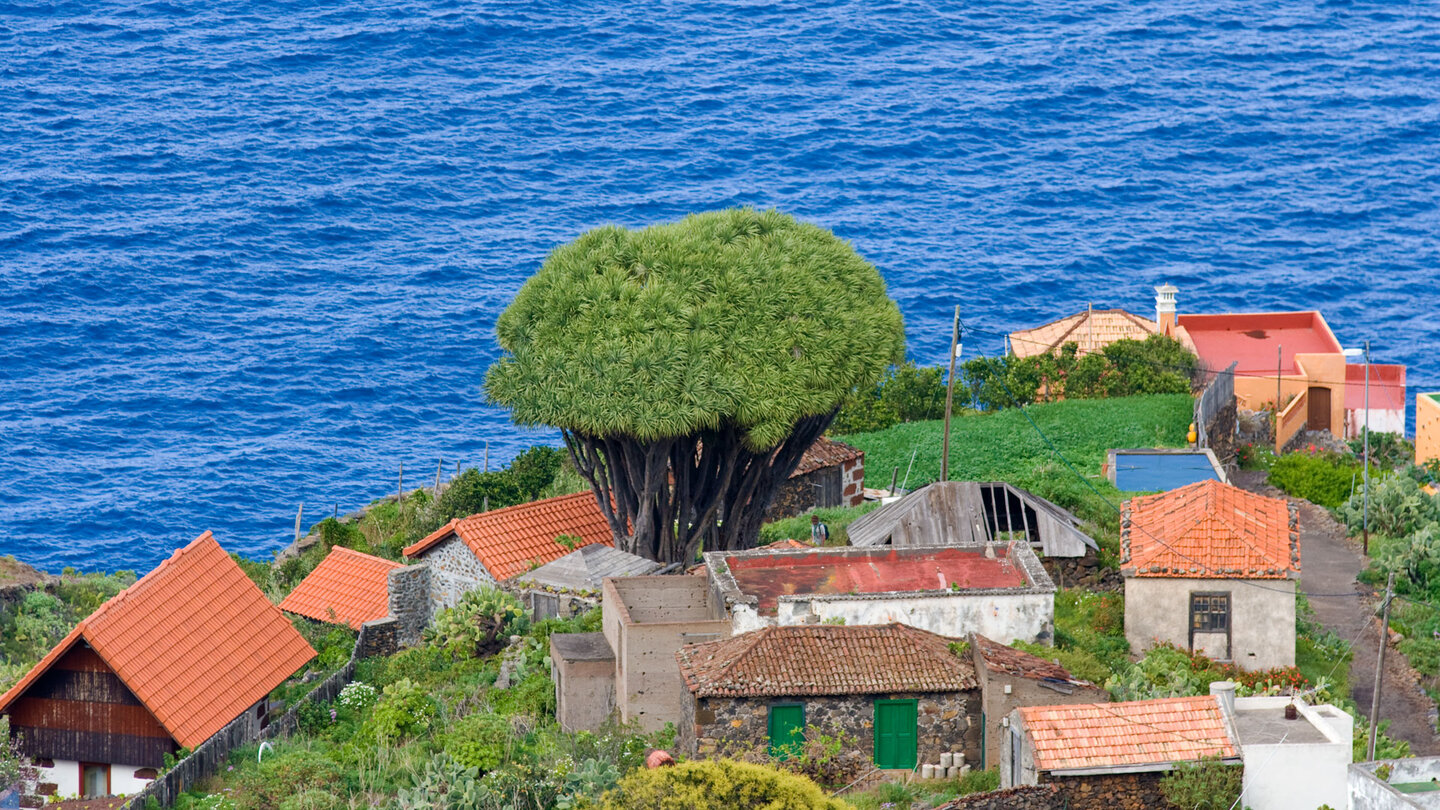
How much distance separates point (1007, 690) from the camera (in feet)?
123

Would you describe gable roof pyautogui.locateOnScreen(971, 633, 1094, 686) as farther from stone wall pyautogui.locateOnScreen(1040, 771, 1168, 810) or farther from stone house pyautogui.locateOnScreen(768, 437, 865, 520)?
stone house pyautogui.locateOnScreen(768, 437, 865, 520)

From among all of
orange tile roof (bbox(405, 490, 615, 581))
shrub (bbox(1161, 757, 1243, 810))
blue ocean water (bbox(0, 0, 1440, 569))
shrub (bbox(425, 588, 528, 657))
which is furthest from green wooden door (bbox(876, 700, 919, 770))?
blue ocean water (bbox(0, 0, 1440, 569))

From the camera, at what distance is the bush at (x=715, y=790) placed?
3195cm

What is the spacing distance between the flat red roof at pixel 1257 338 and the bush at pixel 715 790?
5381 cm

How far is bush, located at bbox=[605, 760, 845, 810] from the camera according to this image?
3195cm

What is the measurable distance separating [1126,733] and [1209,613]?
903cm

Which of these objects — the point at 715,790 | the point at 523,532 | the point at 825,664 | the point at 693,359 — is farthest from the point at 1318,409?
the point at 715,790

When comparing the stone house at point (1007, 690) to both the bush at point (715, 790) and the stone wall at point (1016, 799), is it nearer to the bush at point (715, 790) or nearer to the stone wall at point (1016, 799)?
the stone wall at point (1016, 799)

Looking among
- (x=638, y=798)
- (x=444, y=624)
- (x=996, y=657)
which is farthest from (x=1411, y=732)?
(x=444, y=624)

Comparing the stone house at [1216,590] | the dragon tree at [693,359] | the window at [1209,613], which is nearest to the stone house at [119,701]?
the dragon tree at [693,359]

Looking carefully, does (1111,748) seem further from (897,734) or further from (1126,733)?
(897,734)

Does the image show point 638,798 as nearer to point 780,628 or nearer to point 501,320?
point 780,628

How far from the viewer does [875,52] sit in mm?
168250

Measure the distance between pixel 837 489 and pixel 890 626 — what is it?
26314 mm
